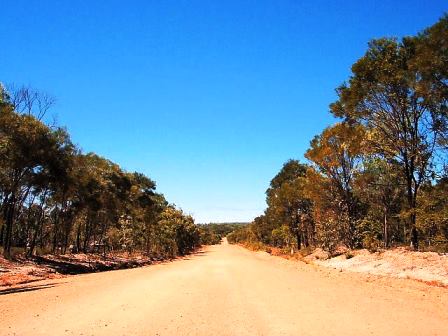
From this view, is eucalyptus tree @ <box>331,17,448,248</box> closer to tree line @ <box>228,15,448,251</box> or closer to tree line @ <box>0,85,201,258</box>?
tree line @ <box>228,15,448,251</box>

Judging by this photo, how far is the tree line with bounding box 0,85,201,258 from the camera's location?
1028 inches

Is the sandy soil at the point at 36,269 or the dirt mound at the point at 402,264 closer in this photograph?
the dirt mound at the point at 402,264

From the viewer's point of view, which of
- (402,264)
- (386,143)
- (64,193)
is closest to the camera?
(402,264)

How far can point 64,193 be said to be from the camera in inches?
1355

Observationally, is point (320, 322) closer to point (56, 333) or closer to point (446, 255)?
point (56, 333)

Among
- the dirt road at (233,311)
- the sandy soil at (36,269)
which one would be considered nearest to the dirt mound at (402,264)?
the dirt road at (233,311)

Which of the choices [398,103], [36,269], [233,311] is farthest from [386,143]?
[36,269]

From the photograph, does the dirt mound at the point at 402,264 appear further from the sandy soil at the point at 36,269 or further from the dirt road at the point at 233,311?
the sandy soil at the point at 36,269

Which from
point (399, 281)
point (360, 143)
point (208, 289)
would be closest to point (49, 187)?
point (208, 289)

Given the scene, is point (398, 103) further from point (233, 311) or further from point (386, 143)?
point (233, 311)

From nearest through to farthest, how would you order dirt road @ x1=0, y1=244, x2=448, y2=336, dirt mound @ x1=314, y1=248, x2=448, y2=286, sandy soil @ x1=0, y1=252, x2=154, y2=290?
1. dirt road @ x1=0, y1=244, x2=448, y2=336
2. dirt mound @ x1=314, y1=248, x2=448, y2=286
3. sandy soil @ x1=0, y1=252, x2=154, y2=290

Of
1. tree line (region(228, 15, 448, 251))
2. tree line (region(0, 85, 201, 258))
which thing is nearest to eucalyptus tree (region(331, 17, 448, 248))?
tree line (region(228, 15, 448, 251))

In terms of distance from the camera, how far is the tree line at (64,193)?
2611 centimetres

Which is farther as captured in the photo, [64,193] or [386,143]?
[64,193]
